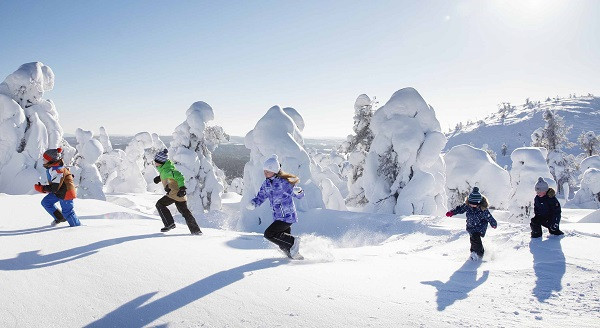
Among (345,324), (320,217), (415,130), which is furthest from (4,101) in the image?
(345,324)

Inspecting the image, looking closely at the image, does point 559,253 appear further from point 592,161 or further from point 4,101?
point 592,161

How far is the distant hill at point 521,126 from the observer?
10319cm

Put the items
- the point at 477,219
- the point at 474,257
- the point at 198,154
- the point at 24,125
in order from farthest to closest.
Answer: the point at 198,154, the point at 24,125, the point at 477,219, the point at 474,257

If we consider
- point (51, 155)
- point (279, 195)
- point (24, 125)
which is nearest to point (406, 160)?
point (279, 195)

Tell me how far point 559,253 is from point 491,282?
6.03 feet

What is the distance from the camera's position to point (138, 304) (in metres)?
3.16

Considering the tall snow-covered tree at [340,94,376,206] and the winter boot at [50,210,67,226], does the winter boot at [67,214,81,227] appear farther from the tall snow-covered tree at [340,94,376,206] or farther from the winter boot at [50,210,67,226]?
the tall snow-covered tree at [340,94,376,206]

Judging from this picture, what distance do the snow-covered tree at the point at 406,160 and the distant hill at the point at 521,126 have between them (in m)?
86.3

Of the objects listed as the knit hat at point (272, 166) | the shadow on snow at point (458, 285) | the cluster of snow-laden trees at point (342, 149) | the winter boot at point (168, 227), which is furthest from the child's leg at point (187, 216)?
the cluster of snow-laden trees at point (342, 149)

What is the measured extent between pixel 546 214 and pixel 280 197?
519 cm

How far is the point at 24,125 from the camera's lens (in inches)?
725

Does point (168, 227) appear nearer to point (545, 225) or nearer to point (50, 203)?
point (50, 203)

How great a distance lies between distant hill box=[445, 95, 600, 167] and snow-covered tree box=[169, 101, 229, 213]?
86691 millimetres

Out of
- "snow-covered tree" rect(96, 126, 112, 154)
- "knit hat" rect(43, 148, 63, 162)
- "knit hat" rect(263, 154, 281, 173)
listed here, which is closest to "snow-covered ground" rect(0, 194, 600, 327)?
"knit hat" rect(43, 148, 63, 162)
